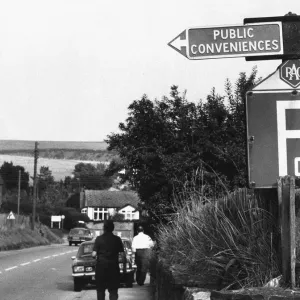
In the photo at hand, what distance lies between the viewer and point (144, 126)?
1920cm

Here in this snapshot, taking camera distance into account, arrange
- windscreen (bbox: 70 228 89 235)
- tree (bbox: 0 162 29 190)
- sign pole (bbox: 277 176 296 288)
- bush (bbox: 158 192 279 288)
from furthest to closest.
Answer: tree (bbox: 0 162 29 190), windscreen (bbox: 70 228 89 235), bush (bbox: 158 192 279 288), sign pole (bbox: 277 176 296 288)

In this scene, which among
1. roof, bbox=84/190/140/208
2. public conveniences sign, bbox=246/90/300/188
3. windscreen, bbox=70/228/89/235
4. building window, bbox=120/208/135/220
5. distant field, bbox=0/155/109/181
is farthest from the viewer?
roof, bbox=84/190/140/208

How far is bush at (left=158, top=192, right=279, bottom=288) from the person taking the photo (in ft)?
19.2

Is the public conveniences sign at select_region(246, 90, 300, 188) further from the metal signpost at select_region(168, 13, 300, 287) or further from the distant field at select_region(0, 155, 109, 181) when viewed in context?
the distant field at select_region(0, 155, 109, 181)

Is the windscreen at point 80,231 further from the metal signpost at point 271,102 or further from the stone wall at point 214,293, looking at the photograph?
the metal signpost at point 271,102

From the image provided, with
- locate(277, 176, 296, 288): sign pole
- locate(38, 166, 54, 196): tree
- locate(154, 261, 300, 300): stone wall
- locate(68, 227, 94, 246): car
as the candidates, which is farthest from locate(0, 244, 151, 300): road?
locate(38, 166, 54, 196): tree

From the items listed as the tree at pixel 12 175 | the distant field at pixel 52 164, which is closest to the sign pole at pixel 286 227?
the distant field at pixel 52 164

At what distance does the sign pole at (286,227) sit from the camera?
5242 mm

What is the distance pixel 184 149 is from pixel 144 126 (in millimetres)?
1841

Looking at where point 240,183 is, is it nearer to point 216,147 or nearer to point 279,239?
point 216,147

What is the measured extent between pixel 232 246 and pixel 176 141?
11875mm

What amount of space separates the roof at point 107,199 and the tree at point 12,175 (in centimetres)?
1186

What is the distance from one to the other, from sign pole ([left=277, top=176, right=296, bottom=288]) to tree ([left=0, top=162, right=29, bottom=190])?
4549 inches

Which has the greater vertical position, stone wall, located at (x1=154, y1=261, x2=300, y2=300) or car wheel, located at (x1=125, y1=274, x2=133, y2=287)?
stone wall, located at (x1=154, y1=261, x2=300, y2=300)
